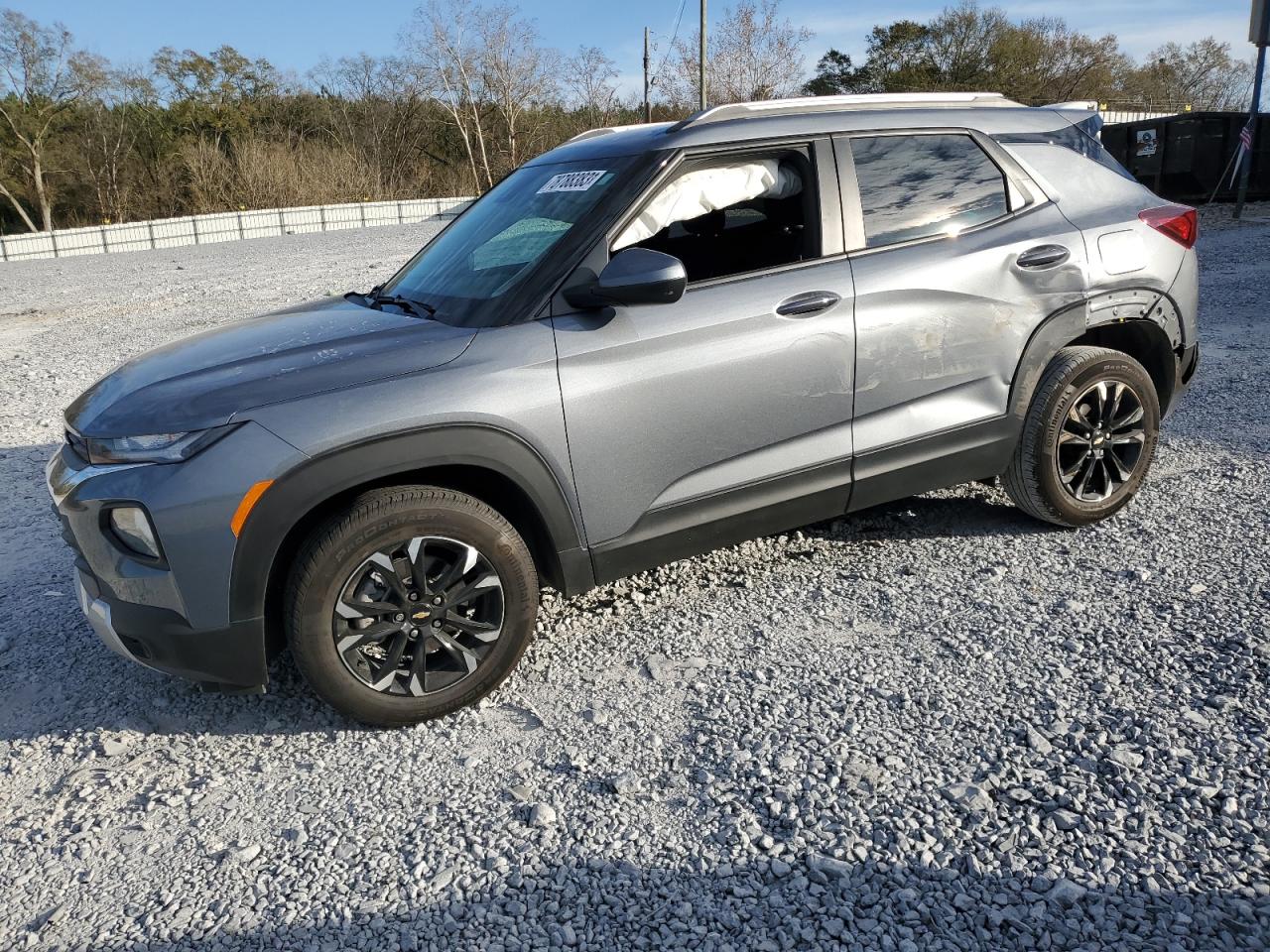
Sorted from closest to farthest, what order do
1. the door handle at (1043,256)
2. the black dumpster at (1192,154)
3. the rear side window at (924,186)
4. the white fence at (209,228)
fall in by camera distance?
the rear side window at (924,186) < the door handle at (1043,256) < the black dumpster at (1192,154) < the white fence at (209,228)

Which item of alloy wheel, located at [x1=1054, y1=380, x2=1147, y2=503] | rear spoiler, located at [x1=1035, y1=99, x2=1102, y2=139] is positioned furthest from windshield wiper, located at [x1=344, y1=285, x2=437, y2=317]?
rear spoiler, located at [x1=1035, y1=99, x2=1102, y2=139]

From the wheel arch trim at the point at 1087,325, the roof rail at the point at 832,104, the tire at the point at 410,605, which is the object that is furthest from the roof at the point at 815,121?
the tire at the point at 410,605

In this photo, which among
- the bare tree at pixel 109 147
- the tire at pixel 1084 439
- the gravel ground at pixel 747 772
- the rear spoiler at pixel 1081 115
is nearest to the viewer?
the gravel ground at pixel 747 772

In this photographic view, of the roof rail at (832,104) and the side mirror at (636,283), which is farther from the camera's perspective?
the roof rail at (832,104)

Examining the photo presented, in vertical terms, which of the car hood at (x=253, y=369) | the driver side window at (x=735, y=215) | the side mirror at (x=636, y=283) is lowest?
the car hood at (x=253, y=369)

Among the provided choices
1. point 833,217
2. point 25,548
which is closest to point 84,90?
point 25,548

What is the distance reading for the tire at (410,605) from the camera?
282cm

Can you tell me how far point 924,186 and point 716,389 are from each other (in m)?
1.30

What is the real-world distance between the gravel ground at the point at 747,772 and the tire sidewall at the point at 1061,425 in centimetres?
13

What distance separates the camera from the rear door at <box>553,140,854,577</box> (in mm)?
3088

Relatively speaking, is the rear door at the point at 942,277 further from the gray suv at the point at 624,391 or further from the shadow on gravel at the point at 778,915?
the shadow on gravel at the point at 778,915

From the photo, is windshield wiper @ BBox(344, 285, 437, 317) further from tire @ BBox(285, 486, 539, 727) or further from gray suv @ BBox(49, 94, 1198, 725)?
tire @ BBox(285, 486, 539, 727)

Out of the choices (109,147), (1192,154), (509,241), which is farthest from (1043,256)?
(109,147)

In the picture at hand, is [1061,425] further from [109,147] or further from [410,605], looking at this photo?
[109,147]
